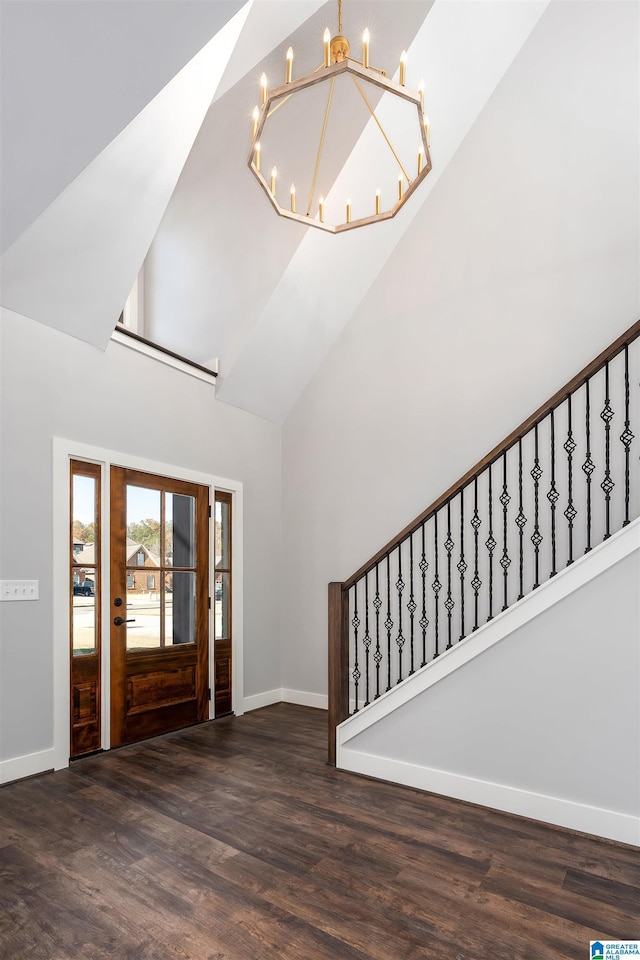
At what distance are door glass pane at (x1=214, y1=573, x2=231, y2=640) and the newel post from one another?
1386 millimetres

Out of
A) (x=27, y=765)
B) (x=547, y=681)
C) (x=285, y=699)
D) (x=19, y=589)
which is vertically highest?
(x=19, y=589)

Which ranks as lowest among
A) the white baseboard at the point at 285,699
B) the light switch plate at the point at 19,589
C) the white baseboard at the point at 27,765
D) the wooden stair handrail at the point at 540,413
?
the white baseboard at the point at 285,699

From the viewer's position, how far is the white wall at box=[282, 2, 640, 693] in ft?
12.2

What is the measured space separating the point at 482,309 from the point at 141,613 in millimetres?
3271

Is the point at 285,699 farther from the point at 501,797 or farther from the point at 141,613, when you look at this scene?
the point at 501,797

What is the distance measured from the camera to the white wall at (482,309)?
3.72 m

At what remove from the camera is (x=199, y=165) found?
4.18 metres

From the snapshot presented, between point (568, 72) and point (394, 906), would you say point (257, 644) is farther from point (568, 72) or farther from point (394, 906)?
point (568, 72)

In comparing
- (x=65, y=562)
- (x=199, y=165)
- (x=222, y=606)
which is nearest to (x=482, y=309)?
(x=199, y=165)

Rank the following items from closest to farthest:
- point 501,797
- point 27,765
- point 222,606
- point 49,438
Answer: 1. point 501,797
2. point 27,765
3. point 49,438
4. point 222,606

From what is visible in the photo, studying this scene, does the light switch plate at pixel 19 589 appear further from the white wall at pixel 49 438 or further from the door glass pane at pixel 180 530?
the door glass pane at pixel 180 530

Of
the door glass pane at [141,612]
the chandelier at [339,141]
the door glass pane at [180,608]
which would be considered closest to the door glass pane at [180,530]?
the door glass pane at [180,608]

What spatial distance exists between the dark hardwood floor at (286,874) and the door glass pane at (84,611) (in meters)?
0.72

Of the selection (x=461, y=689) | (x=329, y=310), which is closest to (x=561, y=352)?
(x=329, y=310)
